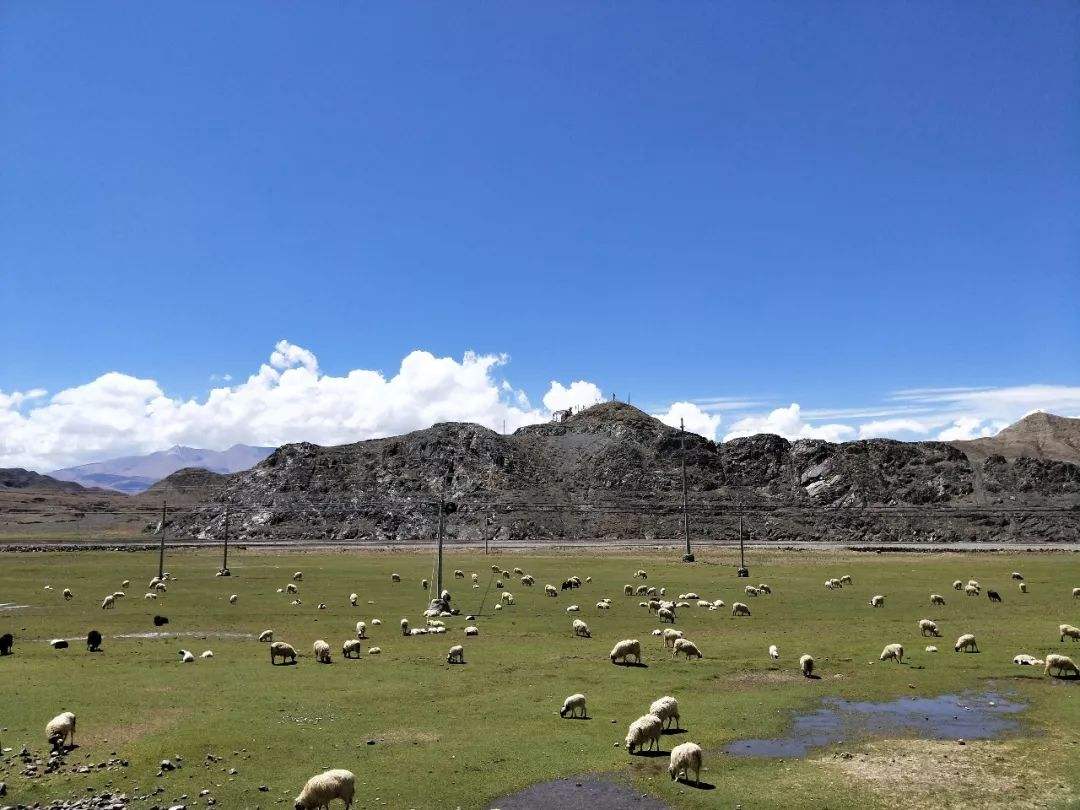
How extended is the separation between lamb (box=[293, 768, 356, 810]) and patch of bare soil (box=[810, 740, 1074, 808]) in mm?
11785

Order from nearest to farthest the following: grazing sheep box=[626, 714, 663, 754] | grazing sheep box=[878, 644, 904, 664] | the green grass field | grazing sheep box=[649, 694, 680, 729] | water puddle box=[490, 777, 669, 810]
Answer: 1. water puddle box=[490, 777, 669, 810]
2. the green grass field
3. grazing sheep box=[626, 714, 663, 754]
4. grazing sheep box=[649, 694, 680, 729]
5. grazing sheep box=[878, 644, 904, 664]

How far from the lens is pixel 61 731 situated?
20266 millimetres

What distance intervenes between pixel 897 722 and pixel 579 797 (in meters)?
11.4

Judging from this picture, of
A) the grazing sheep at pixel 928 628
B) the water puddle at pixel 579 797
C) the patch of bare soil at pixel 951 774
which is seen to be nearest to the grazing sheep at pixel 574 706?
the water puddle at pixel 579 797

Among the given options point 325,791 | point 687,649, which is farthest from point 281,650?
point 687,649

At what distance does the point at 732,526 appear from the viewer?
138375 mm

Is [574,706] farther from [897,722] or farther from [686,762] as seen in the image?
[897,722]

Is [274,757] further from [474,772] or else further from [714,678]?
[714,678]

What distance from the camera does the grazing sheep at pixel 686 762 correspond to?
17922 millimetres

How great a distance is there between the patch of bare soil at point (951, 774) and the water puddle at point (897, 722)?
939 mm

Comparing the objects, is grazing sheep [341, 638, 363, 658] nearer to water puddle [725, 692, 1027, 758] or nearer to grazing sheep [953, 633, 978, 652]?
water puddle [725, 692, 1027, 758]

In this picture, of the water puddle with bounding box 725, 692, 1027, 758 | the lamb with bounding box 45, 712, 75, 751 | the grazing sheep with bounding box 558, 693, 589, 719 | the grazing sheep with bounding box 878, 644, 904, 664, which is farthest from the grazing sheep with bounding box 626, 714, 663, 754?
the grazing sheep with bounding box 878, 644, 904, 664

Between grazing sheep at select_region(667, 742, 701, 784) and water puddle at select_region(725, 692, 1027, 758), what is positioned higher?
grazing sheep at select_region(667, 742, 701, 784)

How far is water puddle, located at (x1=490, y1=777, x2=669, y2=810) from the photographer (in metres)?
16.8
